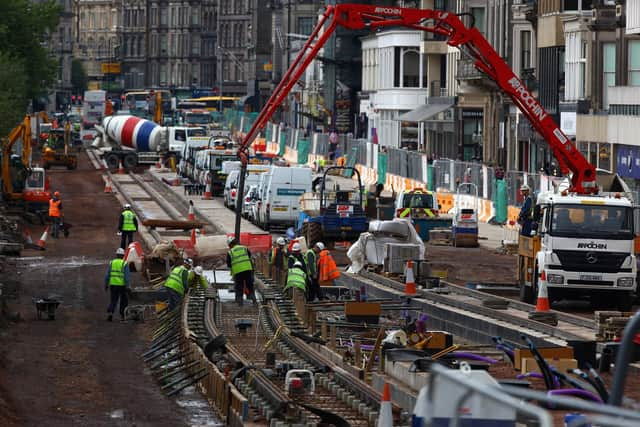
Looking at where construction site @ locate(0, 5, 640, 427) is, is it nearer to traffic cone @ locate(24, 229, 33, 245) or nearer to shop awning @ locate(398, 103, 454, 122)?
traffic cone @ locate(24, 229, 33, 245)

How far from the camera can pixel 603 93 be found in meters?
56.9

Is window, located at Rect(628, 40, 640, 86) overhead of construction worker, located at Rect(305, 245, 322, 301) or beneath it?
overhead

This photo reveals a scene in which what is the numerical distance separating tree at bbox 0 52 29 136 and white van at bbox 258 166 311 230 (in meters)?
13.6

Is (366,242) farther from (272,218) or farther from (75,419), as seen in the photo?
(75,419)

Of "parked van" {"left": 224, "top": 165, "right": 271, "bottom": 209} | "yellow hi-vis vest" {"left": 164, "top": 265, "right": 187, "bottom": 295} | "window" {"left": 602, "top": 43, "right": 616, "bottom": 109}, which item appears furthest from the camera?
"parked van" {"left": 224, "top": 165, "right": 271, "bottom": 209}

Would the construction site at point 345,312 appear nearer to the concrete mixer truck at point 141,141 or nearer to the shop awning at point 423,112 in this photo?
the shop awning at point 423,112

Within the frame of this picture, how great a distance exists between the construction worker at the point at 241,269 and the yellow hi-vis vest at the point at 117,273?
6.82 feet

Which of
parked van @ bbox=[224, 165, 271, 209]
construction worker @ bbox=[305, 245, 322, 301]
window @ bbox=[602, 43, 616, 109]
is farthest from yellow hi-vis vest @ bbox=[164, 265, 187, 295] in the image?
window @ bbox=[602, 43, 616, 109]

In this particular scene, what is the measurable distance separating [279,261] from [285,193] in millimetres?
15067

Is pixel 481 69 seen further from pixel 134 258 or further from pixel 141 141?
pixel 141 141

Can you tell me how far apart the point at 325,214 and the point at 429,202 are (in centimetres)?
525

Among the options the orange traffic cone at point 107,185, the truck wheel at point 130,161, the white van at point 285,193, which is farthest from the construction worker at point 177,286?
the truck wheel at point 130,161

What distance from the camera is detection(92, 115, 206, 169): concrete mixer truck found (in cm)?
9794

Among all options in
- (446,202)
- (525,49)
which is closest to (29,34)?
(525,49)
